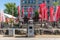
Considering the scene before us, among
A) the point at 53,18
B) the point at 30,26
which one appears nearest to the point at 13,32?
the point at 30,26

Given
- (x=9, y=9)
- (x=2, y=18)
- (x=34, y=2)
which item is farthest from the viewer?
(x=34, y=2)

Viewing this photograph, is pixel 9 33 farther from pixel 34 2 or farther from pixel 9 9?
pixel 34 2

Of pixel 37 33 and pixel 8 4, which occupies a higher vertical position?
pixel 8 4

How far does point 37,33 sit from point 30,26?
279 centimetres

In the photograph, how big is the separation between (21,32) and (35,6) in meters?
77.4

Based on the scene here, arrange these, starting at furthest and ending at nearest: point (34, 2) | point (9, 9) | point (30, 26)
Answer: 1. point (34, 2)
2. point (9, 9)
3. point (30, 26)

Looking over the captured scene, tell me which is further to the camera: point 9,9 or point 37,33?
point 9,9

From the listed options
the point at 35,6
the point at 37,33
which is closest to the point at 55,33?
the point at 37,33

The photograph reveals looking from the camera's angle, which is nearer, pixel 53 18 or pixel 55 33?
pixel 55 33

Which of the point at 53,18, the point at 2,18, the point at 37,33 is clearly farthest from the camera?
the point at 53,18

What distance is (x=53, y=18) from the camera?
155 feet

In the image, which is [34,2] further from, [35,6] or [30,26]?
[30,26]

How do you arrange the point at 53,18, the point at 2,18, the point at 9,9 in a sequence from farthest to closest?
the point at 9,9
the point at 53,18
the point at 2,18

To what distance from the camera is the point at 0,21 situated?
4328cm
